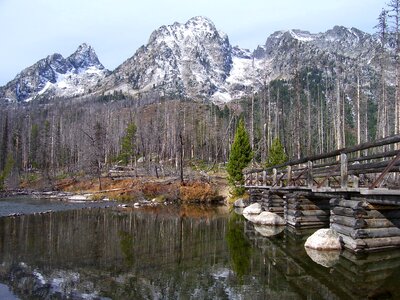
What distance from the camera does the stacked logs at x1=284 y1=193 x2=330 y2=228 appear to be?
19453 mm

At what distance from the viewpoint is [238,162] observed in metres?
37.4

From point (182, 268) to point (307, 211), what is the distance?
10116 mm

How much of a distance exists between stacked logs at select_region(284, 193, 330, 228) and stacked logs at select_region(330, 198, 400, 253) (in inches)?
239

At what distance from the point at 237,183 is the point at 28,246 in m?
24.7

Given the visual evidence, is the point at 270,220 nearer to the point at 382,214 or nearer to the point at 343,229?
the point at 343,229

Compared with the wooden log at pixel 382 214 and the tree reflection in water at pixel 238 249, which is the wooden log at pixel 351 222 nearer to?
the wooden log at pixel 382 214

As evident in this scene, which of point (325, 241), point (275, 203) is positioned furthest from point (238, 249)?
point (275, 203)

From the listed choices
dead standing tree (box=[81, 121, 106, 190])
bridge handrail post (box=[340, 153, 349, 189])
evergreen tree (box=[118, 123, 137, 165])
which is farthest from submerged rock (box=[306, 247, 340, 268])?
evergreen tree (box=[118, 123, 137, 165])

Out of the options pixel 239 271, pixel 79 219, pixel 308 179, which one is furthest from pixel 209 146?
pixel 239 271

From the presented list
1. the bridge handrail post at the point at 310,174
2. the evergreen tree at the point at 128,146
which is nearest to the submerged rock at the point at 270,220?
the bridge handrail post at the point at 310,174

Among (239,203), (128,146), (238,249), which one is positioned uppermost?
(128,146)

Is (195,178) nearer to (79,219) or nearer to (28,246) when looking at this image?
(79,219)

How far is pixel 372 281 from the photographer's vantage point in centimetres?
984

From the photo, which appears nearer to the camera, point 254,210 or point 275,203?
point 275,203
